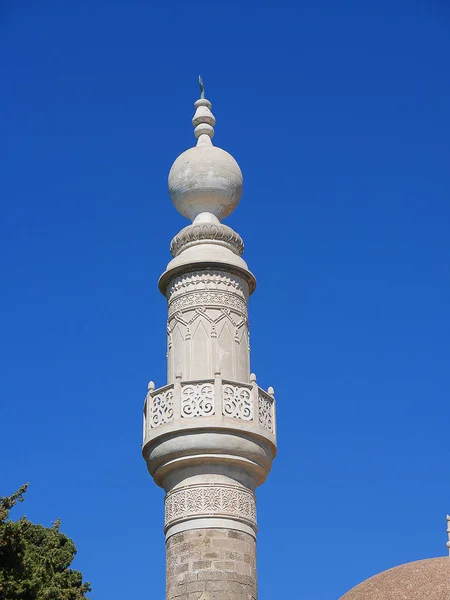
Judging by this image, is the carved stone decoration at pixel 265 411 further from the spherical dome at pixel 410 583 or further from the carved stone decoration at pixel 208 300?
the spherical dome at pixel 410 583

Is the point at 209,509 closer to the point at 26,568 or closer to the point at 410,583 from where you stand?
the point at 26,568

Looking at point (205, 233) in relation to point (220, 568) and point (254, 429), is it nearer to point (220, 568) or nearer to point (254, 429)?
point (254, 429)

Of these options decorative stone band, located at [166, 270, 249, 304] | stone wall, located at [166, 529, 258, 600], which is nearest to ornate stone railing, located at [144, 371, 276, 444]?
stone wall, located at [166, 529, 258, 600]

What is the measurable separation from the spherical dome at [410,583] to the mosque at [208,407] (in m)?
5.33

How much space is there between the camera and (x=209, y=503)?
13.4 m

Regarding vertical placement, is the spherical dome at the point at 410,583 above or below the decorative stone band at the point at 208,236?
below

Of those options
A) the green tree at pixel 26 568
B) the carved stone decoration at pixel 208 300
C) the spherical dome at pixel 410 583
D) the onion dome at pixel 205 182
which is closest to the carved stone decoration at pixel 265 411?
the carved stone decoration at pixel 208 300

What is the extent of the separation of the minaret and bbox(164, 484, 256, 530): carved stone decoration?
14 mm

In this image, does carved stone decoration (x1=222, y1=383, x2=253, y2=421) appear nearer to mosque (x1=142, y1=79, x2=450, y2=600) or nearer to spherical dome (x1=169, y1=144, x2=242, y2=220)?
mosque (x1=142, y1=79, x2=450, y2=600)

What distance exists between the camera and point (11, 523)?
51.9 feet

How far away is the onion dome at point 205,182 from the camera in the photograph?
1577cm

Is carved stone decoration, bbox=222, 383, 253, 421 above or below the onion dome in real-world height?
below

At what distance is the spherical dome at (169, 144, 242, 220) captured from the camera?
15.8 m

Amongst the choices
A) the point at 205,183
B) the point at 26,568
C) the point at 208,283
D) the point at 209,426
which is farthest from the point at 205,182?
the point at 26,568
